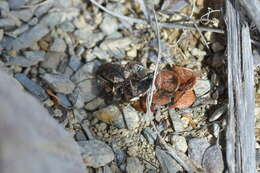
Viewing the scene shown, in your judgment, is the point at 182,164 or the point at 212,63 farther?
the point at 212,63

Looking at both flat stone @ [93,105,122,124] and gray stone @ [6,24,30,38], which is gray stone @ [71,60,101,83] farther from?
gray stone @ [6,24,30,38]

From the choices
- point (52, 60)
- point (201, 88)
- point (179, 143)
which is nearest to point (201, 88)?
point (201, 88)

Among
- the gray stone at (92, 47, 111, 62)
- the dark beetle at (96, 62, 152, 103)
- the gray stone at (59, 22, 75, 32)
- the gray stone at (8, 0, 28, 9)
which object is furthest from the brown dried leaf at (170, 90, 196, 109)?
the gray stone at (8, 0, 28, 9)

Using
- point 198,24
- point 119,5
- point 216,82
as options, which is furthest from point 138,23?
point 216,82

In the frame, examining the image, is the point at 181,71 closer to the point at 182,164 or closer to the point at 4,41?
the point at 182,164

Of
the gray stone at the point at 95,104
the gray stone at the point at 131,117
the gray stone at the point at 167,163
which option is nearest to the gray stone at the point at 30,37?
the gray stone at the point at 95,104

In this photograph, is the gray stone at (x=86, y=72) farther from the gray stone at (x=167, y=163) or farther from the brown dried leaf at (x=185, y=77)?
the gray stone at (x=167, y=163)
